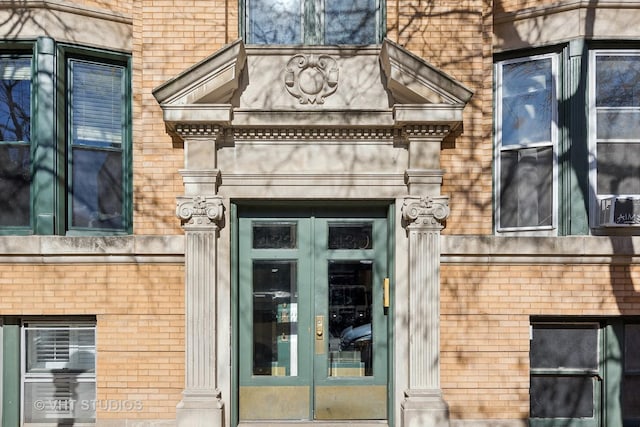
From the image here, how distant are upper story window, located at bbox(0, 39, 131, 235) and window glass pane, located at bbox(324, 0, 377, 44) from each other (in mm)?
2676

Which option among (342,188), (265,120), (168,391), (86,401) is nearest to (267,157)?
(265,120)

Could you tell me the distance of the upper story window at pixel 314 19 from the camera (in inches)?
297

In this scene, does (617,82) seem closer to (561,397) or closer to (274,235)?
(561,397)

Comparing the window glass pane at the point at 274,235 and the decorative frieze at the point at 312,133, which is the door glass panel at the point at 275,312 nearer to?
the window glass pane at the point at 274,235

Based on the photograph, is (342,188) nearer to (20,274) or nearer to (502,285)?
(502,285)

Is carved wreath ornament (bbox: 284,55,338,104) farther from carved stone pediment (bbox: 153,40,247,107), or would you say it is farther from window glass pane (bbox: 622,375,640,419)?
window glass pane (bbox: 622,375,640,419)

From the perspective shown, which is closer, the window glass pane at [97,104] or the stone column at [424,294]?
the stone column at [424,294]

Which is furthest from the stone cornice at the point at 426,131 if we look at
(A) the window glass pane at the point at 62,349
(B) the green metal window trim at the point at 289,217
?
(A) the window glass pane at the point at 62,349

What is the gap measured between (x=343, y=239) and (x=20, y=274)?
3921 millimetres

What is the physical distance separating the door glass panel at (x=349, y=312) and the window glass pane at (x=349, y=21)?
286 cm

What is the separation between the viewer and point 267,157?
7.27 meters

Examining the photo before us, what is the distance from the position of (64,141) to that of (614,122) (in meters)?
6.83

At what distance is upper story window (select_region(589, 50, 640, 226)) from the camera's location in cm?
734

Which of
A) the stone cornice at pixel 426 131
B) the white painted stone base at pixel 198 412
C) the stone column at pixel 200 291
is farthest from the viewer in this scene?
the stone cornice at pixel 426 131
